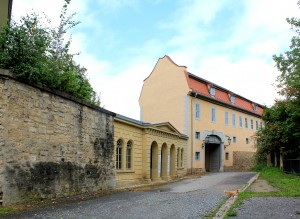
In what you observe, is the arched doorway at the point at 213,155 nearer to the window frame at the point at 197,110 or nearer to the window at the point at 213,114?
the window at the point at 213,114

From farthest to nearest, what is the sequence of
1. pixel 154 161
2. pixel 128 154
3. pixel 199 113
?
pixel 199 113 → pixel 154 161 → pixel 128 154

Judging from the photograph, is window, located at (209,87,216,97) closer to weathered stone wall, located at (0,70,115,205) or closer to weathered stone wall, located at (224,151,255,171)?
weathered stone wall, located at (224,151,255,171)

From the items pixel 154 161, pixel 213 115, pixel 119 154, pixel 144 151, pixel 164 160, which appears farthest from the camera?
pixel 213 115

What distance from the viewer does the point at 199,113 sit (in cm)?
3181

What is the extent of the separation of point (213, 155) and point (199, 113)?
254 inches

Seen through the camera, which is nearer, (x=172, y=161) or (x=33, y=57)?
(x=33, y=57)

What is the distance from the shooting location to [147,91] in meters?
33.9

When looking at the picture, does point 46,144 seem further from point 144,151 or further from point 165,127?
point 165,127

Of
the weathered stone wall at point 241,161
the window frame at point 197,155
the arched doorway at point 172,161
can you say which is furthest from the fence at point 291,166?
the weathered stone wall at point 241,161

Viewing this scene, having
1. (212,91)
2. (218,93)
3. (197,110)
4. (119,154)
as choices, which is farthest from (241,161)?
(119,154)

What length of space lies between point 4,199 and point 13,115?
2300mm

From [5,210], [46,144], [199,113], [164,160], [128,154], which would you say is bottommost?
[5,210]

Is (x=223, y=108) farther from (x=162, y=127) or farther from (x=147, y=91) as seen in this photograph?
(x=162, y=127)

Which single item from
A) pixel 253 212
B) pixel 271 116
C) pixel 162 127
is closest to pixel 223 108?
pixel 271 116
